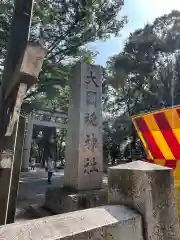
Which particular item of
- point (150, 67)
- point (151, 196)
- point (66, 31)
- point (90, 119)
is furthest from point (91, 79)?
point (150, 67)

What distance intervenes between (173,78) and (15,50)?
18256 millimetres

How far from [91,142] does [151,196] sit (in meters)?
3.96

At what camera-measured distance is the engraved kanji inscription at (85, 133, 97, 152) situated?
5.45 m

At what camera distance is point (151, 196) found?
1.58 meters

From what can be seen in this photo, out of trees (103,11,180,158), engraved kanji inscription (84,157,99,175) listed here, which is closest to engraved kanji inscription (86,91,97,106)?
engraved kanji inscription (84,157,99,175)

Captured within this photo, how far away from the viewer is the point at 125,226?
4.81ft

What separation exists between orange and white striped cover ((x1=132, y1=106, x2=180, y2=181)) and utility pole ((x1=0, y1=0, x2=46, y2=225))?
1564 millimetres

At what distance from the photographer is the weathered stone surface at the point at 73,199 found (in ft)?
15.1

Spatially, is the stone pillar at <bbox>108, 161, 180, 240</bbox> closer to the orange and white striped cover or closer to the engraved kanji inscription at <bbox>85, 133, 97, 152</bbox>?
the orange and white striped cover

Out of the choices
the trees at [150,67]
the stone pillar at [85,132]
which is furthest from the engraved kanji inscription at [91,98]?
the trees at [150,67]

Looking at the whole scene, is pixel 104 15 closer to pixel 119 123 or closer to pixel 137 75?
pixel 137 75

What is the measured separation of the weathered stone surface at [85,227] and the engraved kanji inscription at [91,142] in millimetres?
3834

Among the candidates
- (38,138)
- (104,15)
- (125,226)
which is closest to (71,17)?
(104,15)

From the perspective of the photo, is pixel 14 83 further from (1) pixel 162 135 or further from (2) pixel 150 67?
(2) pixel 150 67
